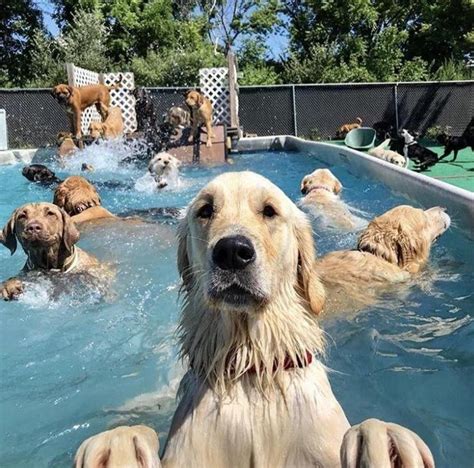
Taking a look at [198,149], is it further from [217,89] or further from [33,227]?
[33,227]

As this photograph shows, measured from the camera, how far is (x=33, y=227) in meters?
5.36

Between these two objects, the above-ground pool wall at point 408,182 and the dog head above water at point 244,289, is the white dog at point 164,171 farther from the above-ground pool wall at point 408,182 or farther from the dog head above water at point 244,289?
the dog head above water at point 244,289

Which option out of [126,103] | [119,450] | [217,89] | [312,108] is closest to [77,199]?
[119,450]

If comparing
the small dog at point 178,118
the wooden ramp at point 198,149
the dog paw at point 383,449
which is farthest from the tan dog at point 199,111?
the dog paw at point 383,449

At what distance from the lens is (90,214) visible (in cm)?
767

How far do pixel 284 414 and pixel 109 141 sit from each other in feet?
47.0

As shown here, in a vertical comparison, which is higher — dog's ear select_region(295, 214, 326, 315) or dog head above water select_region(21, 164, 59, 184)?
dog's ear select_region(295, 214, 326, 315)

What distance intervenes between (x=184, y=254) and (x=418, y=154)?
10331 mm

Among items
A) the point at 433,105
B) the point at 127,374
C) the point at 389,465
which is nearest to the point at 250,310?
the point at 389,465

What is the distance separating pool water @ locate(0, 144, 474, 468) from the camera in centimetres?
341

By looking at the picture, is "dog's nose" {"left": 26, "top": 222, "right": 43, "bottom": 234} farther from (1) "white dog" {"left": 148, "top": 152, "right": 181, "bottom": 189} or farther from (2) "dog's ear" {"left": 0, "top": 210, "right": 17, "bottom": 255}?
(1) "white dog" {"left": 148, "top": 152, "right": 181, "bottom": 189}

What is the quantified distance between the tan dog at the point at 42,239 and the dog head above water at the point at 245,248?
2.94 meters

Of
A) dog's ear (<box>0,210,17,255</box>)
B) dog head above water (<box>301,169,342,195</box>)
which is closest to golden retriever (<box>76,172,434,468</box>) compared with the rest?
dog's ear (<box>0,210,17,255</box>)

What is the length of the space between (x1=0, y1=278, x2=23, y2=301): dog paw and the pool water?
0.07m
